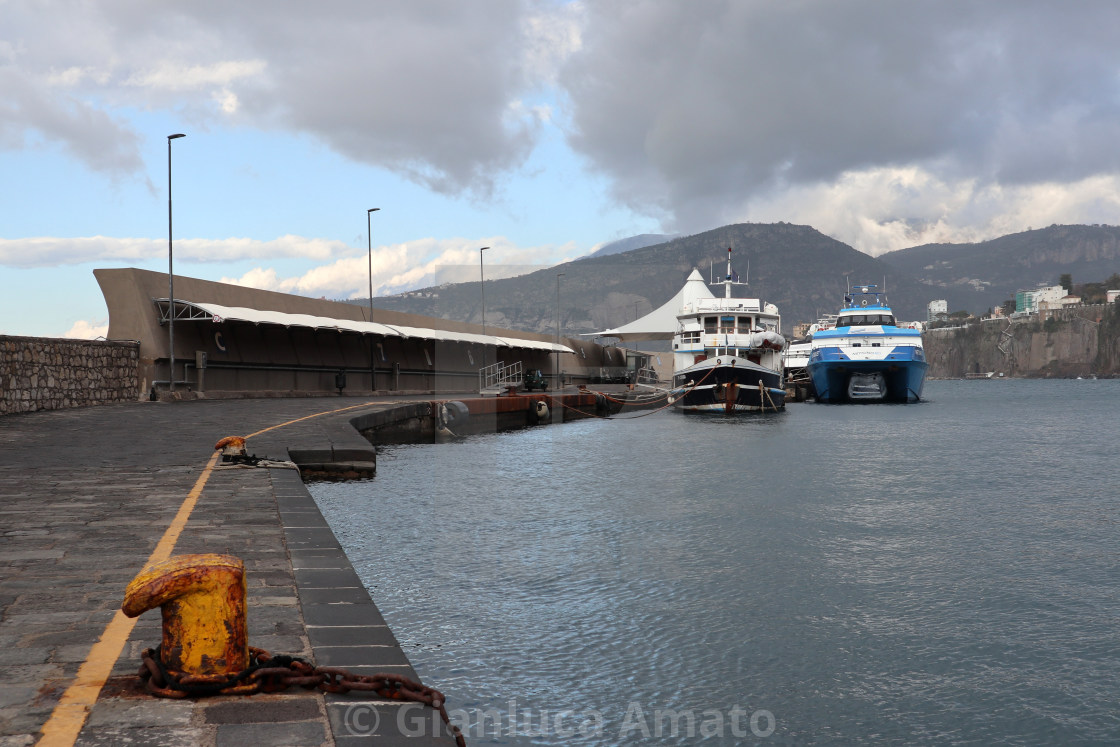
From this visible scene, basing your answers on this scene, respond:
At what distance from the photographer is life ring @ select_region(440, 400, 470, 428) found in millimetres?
24703

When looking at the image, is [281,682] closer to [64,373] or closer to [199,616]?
[199,616]

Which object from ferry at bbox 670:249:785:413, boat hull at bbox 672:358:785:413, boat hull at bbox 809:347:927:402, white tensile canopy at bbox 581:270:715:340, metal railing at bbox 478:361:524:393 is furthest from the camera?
white tensile canopy at bbox 581:270:715:340

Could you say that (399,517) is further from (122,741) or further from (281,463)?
(122,741)

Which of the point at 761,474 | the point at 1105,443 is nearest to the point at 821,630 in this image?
the point at 761,474

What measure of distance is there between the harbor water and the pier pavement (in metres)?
1.15

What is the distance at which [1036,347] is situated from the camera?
163 metres

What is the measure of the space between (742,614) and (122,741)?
18.3 feet

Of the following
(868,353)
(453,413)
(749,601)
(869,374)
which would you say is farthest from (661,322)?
(749,601)

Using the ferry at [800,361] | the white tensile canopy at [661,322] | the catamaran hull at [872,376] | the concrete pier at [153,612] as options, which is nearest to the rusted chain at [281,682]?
the concrete pier at [153,612]

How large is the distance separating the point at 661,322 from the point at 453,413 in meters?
62.0

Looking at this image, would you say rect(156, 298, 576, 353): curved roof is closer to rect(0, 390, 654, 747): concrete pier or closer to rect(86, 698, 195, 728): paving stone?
rect(0, 390, 654, 747): concrete pier

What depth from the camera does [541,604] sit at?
7.36m

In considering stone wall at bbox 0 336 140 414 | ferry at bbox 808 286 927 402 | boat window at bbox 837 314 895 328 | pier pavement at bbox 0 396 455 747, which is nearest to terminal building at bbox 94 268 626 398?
stone wall at bbox 0 336 140 414

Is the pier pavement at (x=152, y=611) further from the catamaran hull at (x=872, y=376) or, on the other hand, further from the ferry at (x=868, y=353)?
the catamaran hull at (x=872, y=376)
